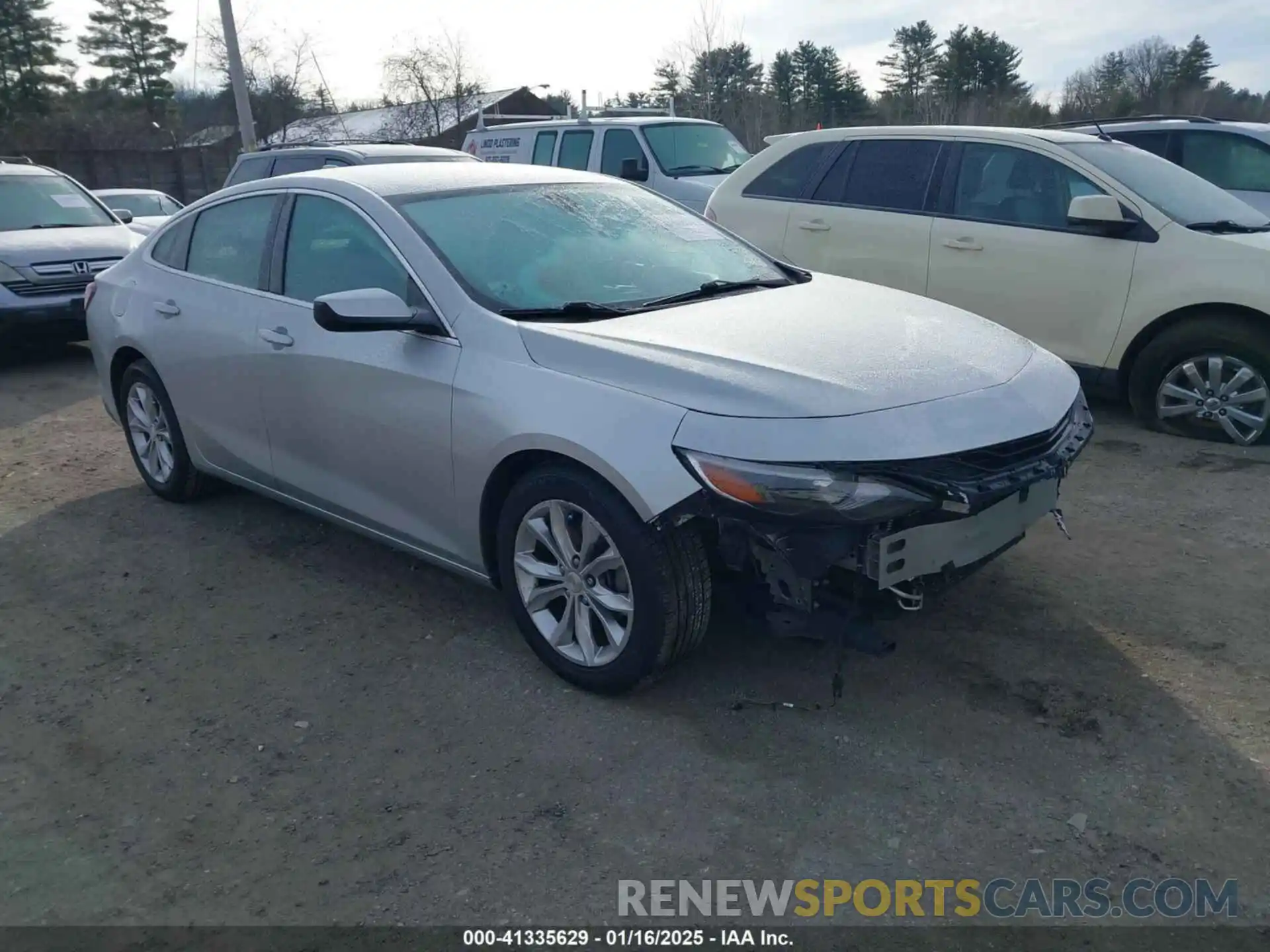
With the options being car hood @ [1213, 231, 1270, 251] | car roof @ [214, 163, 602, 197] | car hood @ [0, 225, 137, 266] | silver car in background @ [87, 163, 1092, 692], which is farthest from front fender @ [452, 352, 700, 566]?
car hood @ [0, 225, 137, 266]

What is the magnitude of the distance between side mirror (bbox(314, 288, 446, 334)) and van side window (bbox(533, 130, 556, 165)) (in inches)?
395

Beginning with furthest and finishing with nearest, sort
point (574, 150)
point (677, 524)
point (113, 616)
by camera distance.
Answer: point (574, 150) → point (113, 616) → point (677, 524)

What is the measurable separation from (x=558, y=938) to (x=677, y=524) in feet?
3.99

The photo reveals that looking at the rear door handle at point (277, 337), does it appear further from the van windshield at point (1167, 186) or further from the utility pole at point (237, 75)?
the utility pole at point (237, 75)

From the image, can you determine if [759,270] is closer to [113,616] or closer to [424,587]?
[424,587]

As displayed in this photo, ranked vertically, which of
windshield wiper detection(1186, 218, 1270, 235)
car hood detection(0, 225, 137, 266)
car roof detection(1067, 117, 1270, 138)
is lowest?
car hood detection(0, 225, 137, 266)

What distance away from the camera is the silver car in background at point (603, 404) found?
126 inches

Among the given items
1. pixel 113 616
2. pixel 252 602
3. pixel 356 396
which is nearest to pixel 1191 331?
pixel 356 396

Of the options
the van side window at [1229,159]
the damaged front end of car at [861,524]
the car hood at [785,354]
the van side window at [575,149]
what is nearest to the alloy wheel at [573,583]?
the damaged front end of car at [861,524]

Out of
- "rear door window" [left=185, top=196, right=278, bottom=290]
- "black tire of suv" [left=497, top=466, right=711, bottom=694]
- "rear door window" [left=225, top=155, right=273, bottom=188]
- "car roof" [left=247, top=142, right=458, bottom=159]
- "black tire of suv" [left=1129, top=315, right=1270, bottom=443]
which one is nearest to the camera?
"black tire of suv" [left=497, top=466, right=711, bottom=694]

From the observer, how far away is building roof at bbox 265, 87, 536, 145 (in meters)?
27.4

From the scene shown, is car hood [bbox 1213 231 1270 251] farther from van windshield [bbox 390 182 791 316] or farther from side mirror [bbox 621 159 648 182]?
side mirror [bbox 621 159 648 182]

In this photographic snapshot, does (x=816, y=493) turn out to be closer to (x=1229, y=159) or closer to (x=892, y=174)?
(x=892, y=174)

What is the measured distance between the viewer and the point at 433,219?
423cm
